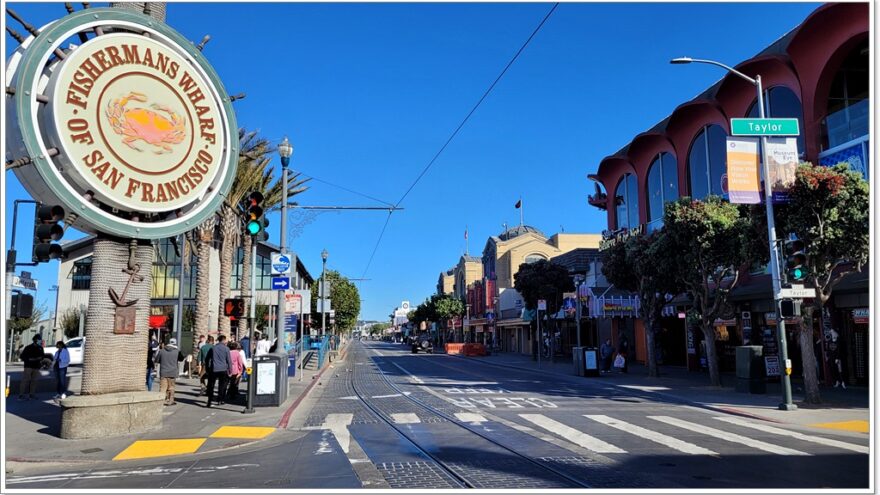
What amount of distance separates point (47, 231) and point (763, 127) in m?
15.5

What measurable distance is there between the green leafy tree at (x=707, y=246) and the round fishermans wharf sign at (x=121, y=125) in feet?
44.9

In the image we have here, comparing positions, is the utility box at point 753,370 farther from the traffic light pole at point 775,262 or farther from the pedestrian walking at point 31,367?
the pedestrian walking at point 31,367

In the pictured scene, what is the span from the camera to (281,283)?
17.4m

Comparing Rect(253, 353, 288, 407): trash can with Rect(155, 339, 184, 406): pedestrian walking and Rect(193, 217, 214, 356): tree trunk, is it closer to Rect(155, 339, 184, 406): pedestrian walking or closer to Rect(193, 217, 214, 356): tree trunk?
Rect(155, 339, 184, 406): pedestrian walking

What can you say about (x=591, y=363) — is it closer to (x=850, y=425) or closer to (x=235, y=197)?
(x=850, y=425)

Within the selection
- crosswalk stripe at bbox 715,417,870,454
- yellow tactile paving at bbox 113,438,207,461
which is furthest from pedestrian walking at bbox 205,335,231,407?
crosswalk stripe at bbox 715,417,870,454

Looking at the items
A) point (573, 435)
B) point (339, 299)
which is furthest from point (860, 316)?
point (339, 299)

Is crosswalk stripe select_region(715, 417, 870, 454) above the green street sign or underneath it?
underneath

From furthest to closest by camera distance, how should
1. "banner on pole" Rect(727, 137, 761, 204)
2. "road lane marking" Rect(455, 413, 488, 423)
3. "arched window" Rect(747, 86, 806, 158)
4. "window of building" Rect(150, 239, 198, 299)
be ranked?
"window of building" Rect(150, 239, 198, 299) < "arched window" Rect(747, 86, 806, 158) < "banner on pole" Rect(727, 137, 761, 204) < "road lane marking" Rect(455, 413, 488, 423)

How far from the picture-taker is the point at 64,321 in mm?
49000

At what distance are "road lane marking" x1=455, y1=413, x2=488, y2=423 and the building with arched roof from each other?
1332 cm

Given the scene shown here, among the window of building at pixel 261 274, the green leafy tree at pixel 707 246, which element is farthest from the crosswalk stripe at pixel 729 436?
the window of building at pixel 261 274

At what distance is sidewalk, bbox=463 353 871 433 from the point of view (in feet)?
44.5

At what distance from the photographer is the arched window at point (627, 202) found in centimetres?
3500
